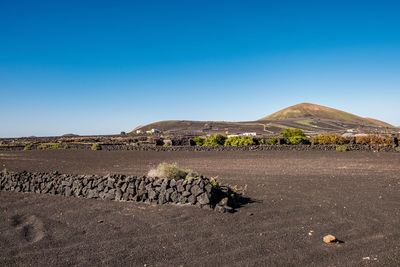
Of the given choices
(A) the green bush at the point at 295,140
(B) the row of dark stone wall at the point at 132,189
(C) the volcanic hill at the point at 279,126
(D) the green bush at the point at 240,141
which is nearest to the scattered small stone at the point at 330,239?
(B) the row of dark stone wall at the point at 132,189

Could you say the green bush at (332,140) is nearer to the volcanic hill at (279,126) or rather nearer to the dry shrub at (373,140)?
the dry shrub at (373,140)

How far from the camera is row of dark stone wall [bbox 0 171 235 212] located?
775 cm

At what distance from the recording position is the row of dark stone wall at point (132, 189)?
7746 mm

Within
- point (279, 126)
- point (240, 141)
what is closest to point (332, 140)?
point (240, 141)

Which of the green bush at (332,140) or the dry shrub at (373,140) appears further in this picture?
the green bush at (332,140)

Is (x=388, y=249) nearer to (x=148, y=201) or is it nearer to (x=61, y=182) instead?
(x=148, y=201)

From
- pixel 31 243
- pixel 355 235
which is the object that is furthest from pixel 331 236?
pixel 31 243

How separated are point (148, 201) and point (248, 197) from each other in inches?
117

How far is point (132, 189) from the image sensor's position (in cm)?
883

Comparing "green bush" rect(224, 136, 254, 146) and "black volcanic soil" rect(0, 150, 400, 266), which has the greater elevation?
"green bush" rect(224, 136, 254, 146)

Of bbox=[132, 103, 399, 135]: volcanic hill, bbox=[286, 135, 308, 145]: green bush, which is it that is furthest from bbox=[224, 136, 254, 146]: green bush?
bbox=[132, 103, 399, 135]: volcanic hill

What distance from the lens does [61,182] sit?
10.4m

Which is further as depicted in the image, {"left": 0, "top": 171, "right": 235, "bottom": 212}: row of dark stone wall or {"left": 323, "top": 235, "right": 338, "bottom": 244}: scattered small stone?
{"left": 0, "top": 171, "right": 235, "bottom": 212}: row of dark stone wall

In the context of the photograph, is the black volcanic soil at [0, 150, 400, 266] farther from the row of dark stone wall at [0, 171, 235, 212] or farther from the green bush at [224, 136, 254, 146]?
the green bush at [224, 136, 254, 146]
